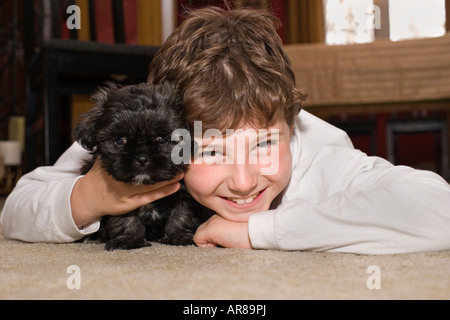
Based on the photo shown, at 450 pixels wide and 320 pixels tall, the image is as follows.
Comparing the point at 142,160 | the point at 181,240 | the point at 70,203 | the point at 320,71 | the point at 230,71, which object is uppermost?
the point at 320,71

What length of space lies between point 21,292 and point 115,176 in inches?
14.7

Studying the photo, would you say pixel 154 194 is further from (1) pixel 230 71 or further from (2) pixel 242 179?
(1) pixel 230 71

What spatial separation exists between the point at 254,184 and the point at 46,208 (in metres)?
0.56

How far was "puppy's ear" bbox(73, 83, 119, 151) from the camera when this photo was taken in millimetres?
1176

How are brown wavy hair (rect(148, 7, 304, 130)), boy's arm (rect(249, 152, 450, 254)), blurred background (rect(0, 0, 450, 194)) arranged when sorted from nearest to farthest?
boy's arm (rect(249, 152, 450, 254)) → brown wavy hair (rect(148, 7, 304, 130)) → blurred background (rect(0, 0, 450, 194))

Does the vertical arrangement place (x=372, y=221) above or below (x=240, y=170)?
below

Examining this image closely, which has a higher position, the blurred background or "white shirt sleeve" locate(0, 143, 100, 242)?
the blurred background

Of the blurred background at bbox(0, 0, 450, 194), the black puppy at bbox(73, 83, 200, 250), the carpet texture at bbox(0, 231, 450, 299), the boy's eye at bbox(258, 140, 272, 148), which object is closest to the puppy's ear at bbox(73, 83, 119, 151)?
the black puppy at bbox(73, 83, 200, 250)

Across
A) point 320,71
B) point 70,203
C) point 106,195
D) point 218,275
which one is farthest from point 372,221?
point 320,71

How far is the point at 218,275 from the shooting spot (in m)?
0.86

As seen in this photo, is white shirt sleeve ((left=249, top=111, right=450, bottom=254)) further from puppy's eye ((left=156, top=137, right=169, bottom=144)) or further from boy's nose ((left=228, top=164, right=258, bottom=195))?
puppy's eye ((left=156, top=137, right=169, bottom=144))

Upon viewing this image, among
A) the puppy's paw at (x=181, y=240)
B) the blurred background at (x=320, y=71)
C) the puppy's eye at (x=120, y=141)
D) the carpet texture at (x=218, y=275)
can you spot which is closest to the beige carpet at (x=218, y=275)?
the carpet texture at (x=218, y=275)

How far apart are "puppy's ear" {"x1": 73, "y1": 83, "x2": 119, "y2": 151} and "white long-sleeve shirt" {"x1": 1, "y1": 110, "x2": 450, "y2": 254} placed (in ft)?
0.61
